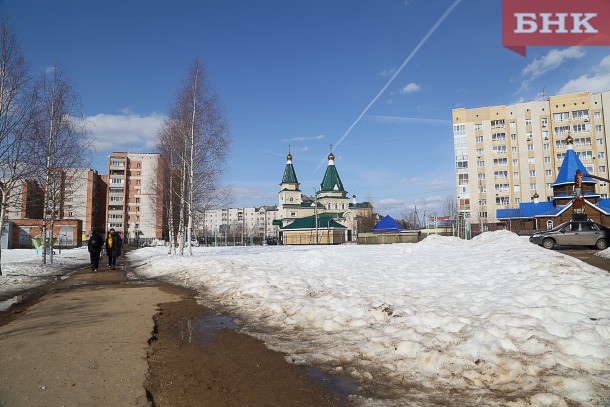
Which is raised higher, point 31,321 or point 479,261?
point 479,261

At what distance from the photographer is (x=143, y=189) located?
88.1 metres

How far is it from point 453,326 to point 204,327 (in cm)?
397

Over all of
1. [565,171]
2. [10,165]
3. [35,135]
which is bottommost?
[10,165]

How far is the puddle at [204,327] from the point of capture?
5535 millimetres

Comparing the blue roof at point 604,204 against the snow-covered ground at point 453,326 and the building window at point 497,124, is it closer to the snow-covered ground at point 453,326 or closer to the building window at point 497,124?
the building window at point 497,124

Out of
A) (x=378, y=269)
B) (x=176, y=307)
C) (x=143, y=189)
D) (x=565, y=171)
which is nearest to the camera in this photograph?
(x=176, y=307)

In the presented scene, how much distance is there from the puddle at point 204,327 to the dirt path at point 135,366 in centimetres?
8

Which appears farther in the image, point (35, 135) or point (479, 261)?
point (35, 135)

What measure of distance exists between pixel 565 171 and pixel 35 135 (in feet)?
205

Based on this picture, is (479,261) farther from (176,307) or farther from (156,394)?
(156,394)

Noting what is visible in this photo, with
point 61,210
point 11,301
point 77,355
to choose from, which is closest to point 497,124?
point 61,210

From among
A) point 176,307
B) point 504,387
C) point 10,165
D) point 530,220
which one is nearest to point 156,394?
point 504,387

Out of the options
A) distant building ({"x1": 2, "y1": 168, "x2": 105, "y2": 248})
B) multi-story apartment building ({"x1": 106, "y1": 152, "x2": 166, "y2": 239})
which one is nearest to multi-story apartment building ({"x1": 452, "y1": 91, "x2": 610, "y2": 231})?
distant building ({"x1": 2, "y1": 168, "x2": 105, "y2": 248})

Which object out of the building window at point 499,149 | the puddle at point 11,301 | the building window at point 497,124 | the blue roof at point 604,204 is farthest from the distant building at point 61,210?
the building window at point 497,124
